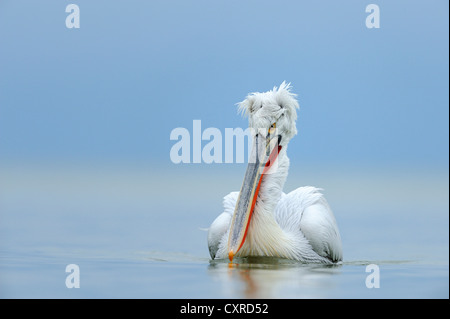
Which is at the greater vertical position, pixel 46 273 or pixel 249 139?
pixel 249 139

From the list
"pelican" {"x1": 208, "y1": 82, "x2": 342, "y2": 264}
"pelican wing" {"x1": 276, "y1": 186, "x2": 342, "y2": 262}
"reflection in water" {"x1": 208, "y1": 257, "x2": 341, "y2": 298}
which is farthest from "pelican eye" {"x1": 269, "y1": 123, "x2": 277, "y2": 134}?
"reflection in water" {"x1": 208, "y1": 257, "x2": 341, "y2": 298}

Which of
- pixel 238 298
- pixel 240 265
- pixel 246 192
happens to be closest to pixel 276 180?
pixel 246 192

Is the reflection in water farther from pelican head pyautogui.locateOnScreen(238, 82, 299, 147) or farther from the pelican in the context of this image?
pelican head pyautogui.locateOnScreen(238, 82, 299, 147)

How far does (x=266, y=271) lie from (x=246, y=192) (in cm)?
88

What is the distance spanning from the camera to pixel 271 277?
27.4ft

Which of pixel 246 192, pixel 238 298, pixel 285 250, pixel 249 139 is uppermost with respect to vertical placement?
pixel 249 139

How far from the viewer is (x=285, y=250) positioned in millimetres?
9094

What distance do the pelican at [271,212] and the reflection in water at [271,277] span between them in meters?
0.13

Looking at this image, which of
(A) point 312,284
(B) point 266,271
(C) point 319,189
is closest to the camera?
(A) point 312,284

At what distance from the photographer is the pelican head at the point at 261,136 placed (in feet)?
29.4

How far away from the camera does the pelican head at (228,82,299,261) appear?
896 cm

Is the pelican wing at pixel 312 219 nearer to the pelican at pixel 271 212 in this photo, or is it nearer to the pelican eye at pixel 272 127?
the pelican at pixel 271 212

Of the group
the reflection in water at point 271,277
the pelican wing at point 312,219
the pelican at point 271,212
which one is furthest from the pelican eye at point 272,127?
the reflection in water at point 271,277

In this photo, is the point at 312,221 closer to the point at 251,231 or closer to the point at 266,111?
the point at 251,231
